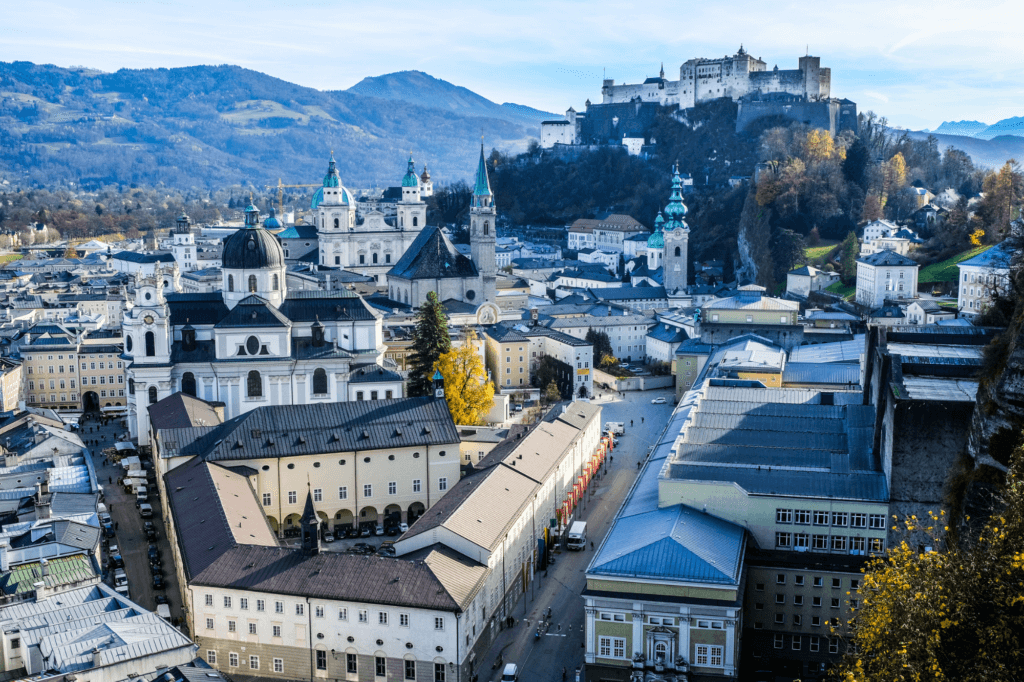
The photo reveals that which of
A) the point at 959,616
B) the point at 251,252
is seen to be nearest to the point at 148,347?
the point at 251,252

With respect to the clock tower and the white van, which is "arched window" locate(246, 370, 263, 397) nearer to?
the clock tower

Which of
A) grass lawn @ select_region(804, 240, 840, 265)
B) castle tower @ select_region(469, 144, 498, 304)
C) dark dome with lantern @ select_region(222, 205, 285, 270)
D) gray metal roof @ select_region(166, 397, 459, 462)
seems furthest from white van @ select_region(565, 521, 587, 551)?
grass lawn @ select_region(804, 240, 840, 265)

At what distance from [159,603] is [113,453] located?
19.3 m

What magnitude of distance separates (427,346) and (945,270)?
42.4 meters

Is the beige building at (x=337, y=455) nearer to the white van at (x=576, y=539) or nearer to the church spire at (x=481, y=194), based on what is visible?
the white van at (x=576, y=539)

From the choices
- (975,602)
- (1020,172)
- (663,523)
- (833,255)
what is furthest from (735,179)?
(975,602)

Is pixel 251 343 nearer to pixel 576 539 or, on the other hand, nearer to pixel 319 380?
pixel 319 380

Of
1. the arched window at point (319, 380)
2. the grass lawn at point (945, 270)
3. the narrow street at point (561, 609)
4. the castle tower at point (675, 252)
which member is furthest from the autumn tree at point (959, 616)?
the castle tower at point (675, 252)

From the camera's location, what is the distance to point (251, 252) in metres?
57.8

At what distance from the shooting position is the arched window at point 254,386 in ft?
177

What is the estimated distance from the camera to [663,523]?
3192 centimetres

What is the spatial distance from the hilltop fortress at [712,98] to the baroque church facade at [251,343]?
8029cm

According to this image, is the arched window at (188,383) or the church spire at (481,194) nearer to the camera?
the arched window at (188,383)

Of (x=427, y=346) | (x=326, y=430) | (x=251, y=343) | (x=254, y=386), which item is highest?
(x=251, y=343)
